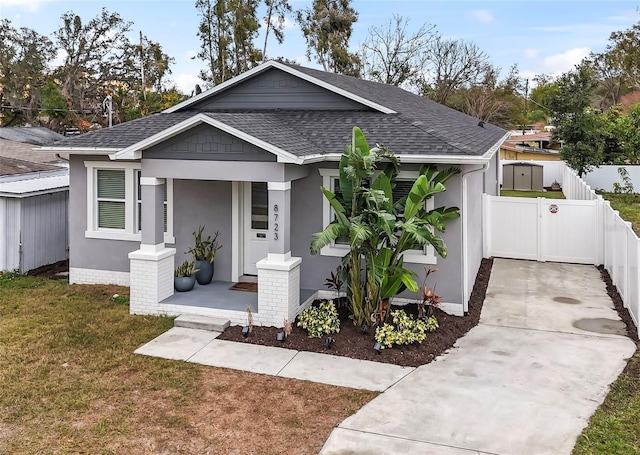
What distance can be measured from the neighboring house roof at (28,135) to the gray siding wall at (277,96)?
16007mm

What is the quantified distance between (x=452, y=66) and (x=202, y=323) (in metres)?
44.2

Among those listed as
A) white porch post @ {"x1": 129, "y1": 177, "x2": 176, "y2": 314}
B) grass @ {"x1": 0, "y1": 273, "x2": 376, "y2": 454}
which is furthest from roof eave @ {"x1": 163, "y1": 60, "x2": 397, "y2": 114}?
grass @ {"x1": 0, "y1": 273, "x2": 376, "y2": 454}

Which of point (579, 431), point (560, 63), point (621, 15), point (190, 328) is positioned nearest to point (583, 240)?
point (579, 431)

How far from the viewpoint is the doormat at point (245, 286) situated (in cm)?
1076

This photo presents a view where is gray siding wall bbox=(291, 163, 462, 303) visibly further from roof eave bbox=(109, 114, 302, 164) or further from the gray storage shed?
the gray storage shed

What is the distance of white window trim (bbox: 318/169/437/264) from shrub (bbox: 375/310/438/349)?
1.31m

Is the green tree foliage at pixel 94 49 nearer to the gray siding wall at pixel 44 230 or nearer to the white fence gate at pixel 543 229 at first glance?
the gray siding wall at pixel 44 230

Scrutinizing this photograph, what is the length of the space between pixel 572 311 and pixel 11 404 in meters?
9.13

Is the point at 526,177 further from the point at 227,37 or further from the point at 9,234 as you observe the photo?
the point at 9,234

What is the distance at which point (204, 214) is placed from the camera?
1128 cm

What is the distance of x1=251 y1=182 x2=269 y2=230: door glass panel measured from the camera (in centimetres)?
1103

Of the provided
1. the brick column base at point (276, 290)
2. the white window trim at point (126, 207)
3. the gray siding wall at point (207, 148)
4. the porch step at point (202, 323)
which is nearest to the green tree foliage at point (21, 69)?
the white window trim at point (126, 207)

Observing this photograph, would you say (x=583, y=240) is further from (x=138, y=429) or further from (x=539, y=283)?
(x=138, y=429)

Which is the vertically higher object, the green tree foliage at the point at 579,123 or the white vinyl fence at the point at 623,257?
the green tree foliage at the point at 579,123
